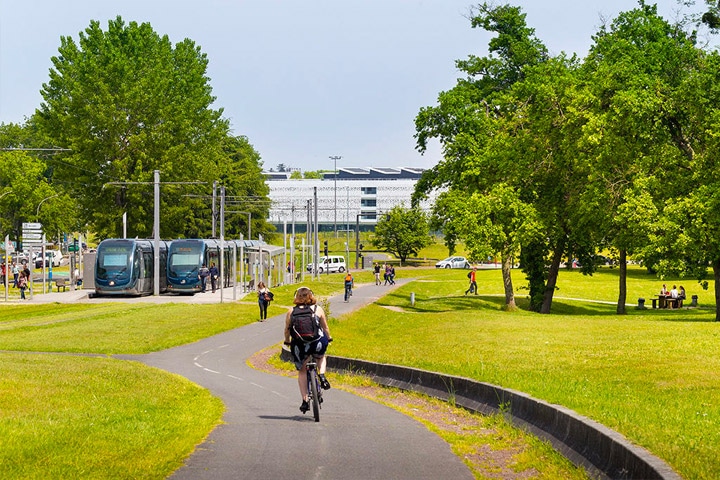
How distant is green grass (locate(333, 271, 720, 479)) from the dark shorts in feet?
9.50

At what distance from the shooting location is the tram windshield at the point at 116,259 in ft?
203

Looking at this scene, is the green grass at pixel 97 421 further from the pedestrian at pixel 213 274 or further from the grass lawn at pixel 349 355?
the pedestrian at pixel 213 274

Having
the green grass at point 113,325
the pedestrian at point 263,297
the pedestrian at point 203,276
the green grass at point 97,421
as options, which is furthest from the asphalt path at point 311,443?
the pedestrian at point 203,276

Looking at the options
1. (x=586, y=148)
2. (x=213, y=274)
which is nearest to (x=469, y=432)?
(x=586, y=148)

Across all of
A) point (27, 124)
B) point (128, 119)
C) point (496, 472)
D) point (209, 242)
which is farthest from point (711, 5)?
point (27, 124)

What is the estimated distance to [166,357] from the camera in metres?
31.2

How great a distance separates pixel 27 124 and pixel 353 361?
133m

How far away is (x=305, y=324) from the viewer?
48.7ft

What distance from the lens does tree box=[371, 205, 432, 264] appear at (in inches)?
5064

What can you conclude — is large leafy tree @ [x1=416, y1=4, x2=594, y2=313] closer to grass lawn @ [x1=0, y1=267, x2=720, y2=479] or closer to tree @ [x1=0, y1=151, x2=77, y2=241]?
grass lawn @ [x1=0, y1=267, x2=720, y2=479]

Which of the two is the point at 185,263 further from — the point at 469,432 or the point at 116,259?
the point at 469,432

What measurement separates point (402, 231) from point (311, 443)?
119 metres

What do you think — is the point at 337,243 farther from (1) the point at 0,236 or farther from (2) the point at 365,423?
(2) the point at 365,423

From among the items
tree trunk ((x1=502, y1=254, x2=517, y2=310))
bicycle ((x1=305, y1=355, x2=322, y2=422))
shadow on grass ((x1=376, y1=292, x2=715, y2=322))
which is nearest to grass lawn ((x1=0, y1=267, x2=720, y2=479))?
bicycle ((x1=305, y1=355, x2=322, y2=422))
